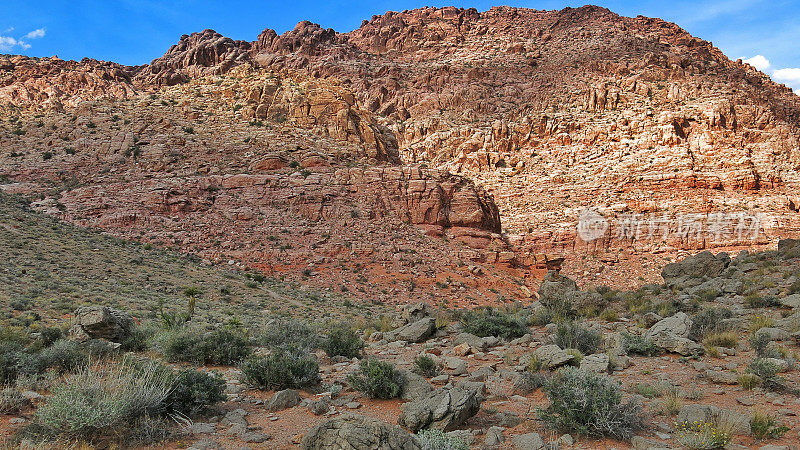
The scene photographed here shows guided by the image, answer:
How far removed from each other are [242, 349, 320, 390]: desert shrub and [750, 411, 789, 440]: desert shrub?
5.47 m

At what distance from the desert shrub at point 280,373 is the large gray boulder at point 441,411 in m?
2.14

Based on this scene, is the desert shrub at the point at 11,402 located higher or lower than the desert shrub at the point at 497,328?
higher

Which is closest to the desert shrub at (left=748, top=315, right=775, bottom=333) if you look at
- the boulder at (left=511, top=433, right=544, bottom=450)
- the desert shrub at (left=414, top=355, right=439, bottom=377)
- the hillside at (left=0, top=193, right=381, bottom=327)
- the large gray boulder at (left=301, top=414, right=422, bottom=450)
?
the desert shrub at (left=414, top=355, right=439, bottom=377)

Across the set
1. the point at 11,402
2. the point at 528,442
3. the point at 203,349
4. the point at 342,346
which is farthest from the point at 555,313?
the point at 11,402

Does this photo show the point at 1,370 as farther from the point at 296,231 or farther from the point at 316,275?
the point at 296,231

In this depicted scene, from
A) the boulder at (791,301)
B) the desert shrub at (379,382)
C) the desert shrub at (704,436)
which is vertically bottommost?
the desert shrub at (379,382)

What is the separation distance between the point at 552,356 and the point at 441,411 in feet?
10.9

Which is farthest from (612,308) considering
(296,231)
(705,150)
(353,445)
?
(705,150)

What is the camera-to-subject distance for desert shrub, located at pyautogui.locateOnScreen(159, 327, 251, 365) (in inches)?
311

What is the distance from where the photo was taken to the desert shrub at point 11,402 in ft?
16.2

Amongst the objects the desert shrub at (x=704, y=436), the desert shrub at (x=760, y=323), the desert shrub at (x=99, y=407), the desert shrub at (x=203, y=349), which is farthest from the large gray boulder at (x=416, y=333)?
the desert shrub at (x=760, y=323)

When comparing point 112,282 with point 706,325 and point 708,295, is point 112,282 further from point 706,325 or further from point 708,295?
point 708,295

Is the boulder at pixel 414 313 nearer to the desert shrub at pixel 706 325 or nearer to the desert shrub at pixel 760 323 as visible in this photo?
the desert shrub at pixel 706 325

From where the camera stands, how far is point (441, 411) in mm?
4773
